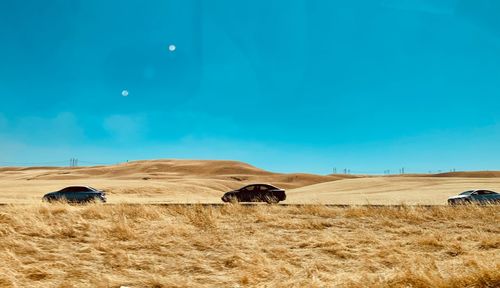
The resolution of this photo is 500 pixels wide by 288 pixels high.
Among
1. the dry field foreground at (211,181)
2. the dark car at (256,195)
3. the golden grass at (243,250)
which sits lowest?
the golden grass at (243,250)

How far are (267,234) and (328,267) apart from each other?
3948mm

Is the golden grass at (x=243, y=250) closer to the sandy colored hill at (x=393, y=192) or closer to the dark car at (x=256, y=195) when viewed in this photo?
the dark car at (x=256, y=195)

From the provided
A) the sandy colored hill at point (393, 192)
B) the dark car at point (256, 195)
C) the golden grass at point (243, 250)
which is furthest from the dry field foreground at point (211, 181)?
the golden grass at point (243, 250)

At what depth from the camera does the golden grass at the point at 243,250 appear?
662cm

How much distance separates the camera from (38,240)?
33.3ft

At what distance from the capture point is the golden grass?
21.7 ft

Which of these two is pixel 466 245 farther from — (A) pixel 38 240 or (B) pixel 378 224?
(A) pixel 38 240

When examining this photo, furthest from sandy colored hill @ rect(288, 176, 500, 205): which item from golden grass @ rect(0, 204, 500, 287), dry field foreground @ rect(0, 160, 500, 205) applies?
golden grass @ rect(0, 204, 500, 287)

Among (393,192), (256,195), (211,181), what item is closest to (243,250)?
(256,195)

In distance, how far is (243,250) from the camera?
9258mm

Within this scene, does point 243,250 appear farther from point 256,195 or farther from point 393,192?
point 393,192

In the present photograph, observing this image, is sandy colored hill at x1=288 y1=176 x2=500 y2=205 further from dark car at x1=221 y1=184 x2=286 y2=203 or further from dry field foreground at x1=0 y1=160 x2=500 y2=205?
dark car at x1=221 y1=184 x2=286 y2=203

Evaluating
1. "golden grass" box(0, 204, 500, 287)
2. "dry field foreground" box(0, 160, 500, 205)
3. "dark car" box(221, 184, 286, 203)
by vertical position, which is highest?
"dry field foreground" box(0, 160, 500, 205)

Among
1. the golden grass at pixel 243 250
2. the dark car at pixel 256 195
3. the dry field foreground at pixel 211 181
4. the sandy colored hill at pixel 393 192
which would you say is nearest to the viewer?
the golden grass at pixel 243 250
